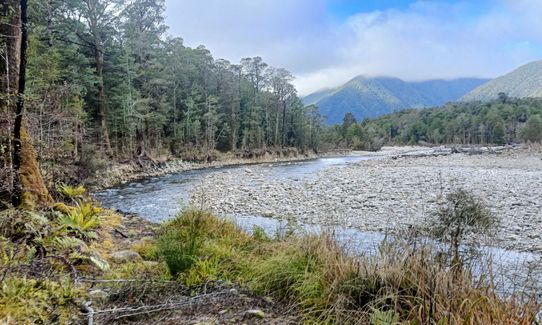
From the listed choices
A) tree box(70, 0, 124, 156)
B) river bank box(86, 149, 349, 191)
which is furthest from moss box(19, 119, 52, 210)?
tree box(70, 0, 124, 156)

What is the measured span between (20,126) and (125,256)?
2585mm

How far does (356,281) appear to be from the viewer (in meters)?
3.06

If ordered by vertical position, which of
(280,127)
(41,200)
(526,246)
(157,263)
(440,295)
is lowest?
(526,246)

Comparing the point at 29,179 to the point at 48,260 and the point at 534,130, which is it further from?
the point at 534,130

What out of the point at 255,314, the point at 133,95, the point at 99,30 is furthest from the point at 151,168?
the point at 255,314

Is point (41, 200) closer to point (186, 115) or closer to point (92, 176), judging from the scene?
point (92, 176)

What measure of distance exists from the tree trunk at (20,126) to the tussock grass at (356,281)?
2.72 metres

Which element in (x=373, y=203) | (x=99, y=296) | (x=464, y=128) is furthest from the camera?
(x=464, y=128)

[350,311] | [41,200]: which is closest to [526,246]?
[350,311]

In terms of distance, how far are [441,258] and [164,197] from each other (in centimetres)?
1243

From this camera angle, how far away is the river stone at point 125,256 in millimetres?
4734

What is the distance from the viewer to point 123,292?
338cm

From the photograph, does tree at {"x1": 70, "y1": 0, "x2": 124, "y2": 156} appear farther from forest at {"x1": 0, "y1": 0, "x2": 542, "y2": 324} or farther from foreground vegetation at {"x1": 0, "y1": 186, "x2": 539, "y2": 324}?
foreground vegetation at {"x1": 0, "y1": 186, "x2": 539, "y2": 324}

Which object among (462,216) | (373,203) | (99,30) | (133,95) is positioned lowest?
(373,203)
